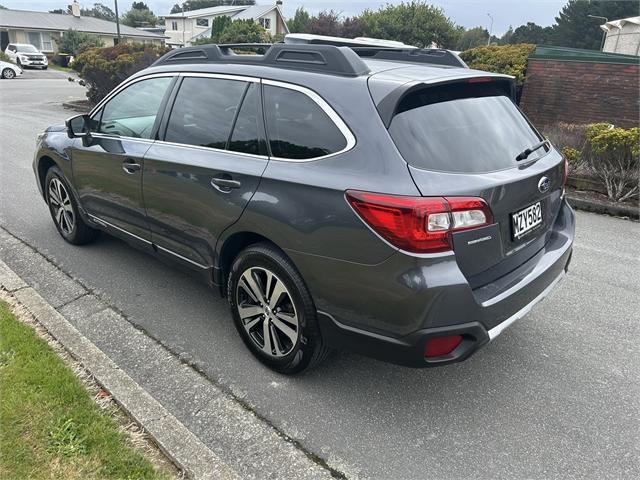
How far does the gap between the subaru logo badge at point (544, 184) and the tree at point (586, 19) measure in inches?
2497

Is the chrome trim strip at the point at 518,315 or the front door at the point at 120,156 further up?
the front door at the point at 120,156

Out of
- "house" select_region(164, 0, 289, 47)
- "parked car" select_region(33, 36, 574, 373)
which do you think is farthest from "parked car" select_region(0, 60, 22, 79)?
"parked car" select_region(33, 36, 574, 373)

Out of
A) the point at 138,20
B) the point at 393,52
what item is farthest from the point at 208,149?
the point at 138,20

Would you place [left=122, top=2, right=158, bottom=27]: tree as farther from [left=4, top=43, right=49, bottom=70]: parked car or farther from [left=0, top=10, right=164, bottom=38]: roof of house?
[left=4, top=43, right=49, bottom=70]: parked car

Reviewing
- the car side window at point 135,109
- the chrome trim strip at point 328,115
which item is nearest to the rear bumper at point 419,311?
the chrome trim strip at point 328,115

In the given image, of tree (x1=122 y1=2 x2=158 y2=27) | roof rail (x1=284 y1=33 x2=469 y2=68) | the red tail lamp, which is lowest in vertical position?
the red tail lamp

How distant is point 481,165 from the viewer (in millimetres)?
2551

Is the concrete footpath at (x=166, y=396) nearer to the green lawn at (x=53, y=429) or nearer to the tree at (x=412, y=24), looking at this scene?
the green lawn at (x=53, y=429)

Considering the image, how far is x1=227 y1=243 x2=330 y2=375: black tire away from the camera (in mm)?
2686

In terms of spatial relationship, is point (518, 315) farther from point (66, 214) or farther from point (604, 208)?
point (604, 208)

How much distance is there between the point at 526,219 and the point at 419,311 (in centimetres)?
88

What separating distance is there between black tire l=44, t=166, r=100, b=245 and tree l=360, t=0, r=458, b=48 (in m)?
44.4

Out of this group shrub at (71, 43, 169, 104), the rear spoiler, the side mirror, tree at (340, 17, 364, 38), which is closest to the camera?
the rear spoiler

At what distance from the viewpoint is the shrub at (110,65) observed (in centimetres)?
1638
